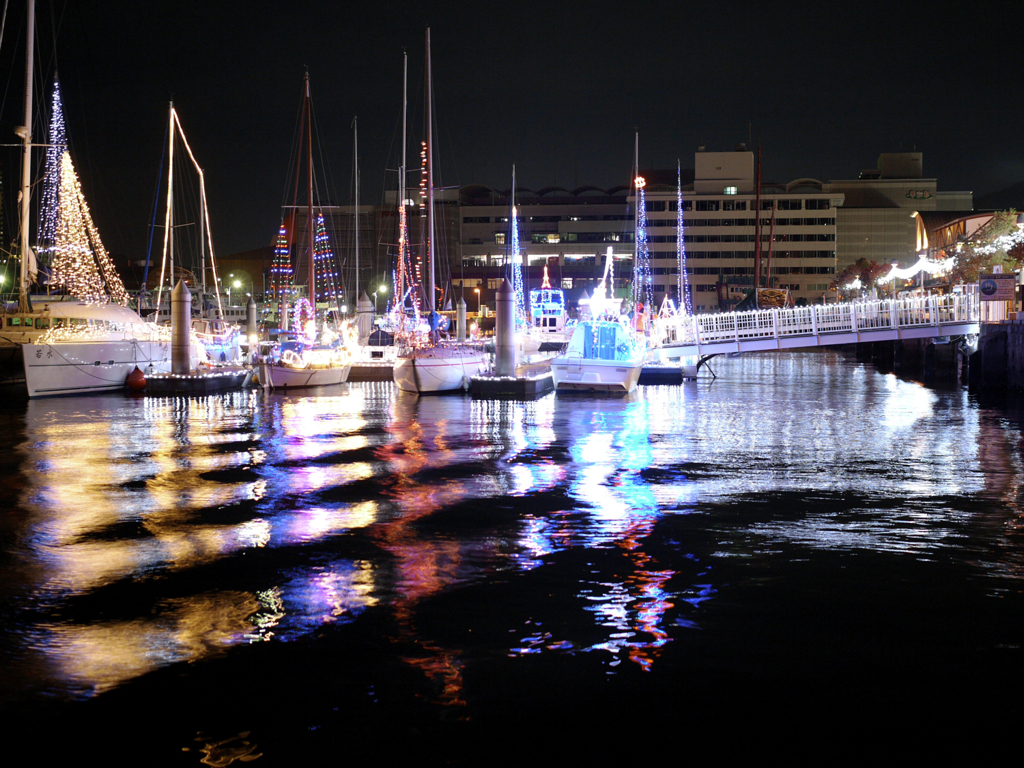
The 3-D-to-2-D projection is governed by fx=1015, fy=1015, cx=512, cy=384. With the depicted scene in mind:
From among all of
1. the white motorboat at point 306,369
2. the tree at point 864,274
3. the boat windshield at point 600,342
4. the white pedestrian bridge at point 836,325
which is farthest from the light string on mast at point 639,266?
the tree at point 864,274

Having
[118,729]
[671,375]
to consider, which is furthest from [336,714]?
[671,375]

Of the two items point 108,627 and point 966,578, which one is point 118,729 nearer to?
point 108,627

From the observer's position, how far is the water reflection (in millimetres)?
9328

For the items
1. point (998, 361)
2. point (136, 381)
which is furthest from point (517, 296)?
point (998, 361)

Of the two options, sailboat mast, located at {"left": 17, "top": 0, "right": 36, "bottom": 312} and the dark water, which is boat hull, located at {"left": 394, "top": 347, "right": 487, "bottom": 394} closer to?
sailboat mast, located at {"left": 17, "top": 0, "right": 36, "bottom": 312}

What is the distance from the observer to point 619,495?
1647 cm

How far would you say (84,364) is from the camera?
39.1m

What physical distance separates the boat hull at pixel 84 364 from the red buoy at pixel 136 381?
0.74m

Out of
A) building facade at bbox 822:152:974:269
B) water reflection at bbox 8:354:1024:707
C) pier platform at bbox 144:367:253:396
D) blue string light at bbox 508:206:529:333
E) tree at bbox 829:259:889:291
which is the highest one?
building facade at bbox 822:152:974:269

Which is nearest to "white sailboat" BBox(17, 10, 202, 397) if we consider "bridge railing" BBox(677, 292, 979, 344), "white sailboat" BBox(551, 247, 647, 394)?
"white sailboat" BBox(551, 247, 647, 394)

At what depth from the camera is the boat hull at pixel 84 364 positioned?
37.0m

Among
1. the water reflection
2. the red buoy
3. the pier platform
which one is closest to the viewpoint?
the water reflection

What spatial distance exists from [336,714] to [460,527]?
21.9 feet

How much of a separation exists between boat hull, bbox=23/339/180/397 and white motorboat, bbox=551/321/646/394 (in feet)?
57.4
